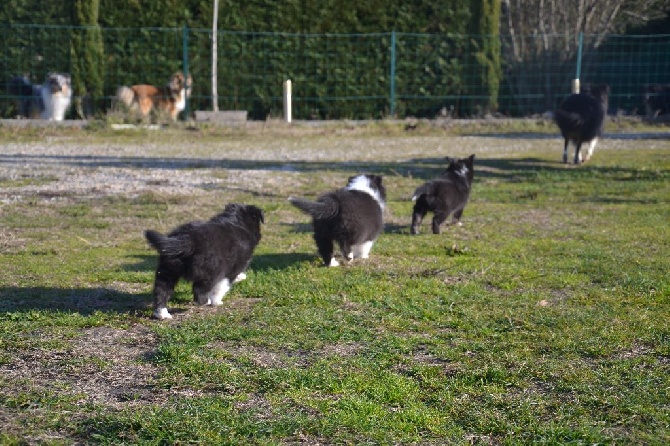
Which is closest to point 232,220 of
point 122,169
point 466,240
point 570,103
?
point 466,240

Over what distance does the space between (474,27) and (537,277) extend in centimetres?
1591

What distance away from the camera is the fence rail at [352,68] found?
20328mm

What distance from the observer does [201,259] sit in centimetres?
572

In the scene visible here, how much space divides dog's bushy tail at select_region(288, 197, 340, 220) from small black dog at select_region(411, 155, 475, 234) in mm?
1683

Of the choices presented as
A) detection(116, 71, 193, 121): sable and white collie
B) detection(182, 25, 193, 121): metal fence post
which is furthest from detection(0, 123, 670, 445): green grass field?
detection(182, 25, 193, 121): metal fence post

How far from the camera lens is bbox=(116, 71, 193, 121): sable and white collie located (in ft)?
64.8

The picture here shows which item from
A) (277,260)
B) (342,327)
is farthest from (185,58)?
(342,327)

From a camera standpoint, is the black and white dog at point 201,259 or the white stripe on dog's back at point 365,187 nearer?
the black and white dog at point 201,259

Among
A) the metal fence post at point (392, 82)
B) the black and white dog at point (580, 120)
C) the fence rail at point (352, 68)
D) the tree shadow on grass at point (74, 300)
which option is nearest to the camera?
the tree shadow on grass at point (74, 300)

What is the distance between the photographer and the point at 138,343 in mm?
5199

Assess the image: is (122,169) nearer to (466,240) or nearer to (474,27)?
(466,240)

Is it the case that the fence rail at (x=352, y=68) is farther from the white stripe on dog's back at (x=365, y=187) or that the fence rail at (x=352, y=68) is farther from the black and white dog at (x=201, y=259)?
the black and white dog at (x=201, y=259)

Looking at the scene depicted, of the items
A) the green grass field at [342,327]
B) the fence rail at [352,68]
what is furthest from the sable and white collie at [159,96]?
the green grass field at [342,327]

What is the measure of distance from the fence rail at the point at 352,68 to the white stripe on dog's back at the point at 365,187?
12636 millimetres
